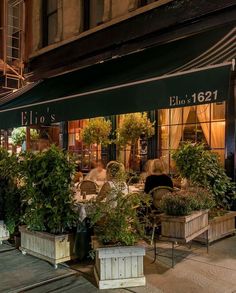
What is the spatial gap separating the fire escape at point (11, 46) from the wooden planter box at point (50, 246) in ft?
21.9

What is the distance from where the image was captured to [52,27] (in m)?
11.2

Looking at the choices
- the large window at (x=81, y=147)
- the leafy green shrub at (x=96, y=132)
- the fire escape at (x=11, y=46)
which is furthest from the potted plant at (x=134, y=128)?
the fire escape at (x=11, y=46)

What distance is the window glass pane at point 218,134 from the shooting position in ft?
27.8

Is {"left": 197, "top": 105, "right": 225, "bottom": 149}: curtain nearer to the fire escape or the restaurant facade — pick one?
the restaurant facade

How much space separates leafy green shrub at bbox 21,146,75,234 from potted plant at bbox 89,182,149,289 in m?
0.66

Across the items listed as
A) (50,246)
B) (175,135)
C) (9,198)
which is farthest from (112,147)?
(50,246)

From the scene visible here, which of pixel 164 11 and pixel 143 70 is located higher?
pixel 164 11

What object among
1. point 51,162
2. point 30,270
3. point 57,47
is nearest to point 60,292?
point 30,270

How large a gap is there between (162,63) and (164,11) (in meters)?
2.19

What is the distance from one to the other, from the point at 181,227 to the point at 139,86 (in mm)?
2179

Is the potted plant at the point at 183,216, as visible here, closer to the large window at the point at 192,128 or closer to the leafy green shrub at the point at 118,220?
the leafy green shrub at the point at 118,220

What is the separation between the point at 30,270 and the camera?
534cm

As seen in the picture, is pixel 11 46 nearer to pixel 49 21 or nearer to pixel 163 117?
pixel 49 21

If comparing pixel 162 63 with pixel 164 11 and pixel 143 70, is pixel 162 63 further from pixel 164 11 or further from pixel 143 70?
pixel 164 11
